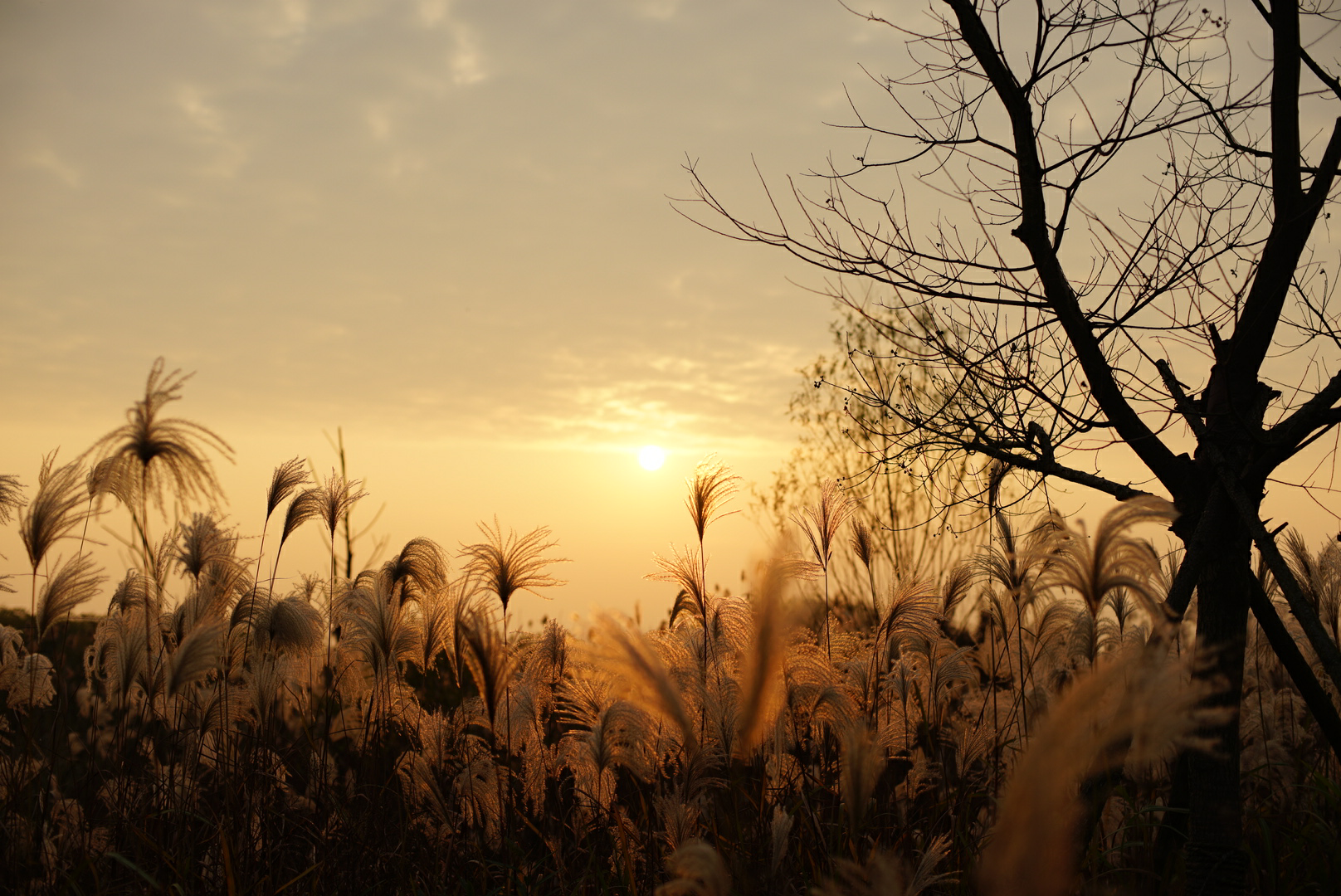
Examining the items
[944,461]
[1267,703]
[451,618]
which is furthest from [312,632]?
[1267,703]

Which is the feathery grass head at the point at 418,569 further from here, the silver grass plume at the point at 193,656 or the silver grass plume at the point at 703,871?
the silver grass plume at the point at 703,871

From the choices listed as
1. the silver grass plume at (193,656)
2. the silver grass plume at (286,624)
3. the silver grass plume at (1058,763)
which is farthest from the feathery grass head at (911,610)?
the silver grass plume at (193,656)

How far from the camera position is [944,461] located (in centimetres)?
379

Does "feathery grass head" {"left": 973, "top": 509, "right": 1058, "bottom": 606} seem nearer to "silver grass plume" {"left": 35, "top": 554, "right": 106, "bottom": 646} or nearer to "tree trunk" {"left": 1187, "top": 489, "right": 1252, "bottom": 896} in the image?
"tree trunk" {"left": 1187, "top": 489, "right": 1252, "bottom": 896}

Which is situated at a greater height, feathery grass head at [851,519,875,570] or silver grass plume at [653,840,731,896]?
feathery grass head at [851,519,875,570]

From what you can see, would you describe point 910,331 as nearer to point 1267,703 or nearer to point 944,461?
point 944,461

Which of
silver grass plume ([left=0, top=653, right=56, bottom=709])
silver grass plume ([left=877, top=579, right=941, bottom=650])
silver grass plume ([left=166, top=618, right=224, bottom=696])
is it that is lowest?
silver grass plume ([left=0, top=653, right=56, bottom=709])

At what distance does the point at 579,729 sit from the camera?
3.99 m

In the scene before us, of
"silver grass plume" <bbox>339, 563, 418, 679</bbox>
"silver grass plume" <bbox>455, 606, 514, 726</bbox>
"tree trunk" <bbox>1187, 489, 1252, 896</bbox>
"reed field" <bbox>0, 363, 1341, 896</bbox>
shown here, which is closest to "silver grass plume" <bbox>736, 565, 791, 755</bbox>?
"reed field" <bbox>0, 363, 1341, 896</bbox>

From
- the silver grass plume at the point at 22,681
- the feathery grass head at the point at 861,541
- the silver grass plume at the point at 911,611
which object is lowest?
the silver grass plume at the point at 22,681

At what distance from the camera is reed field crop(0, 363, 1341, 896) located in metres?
2.80

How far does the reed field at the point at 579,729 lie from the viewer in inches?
110

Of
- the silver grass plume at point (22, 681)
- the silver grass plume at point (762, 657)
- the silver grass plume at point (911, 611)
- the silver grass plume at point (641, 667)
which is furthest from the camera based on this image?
the silver grass plume at point (22, 681)

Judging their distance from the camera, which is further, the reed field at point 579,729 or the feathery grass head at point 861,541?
the feathery grass head at point 861,541
